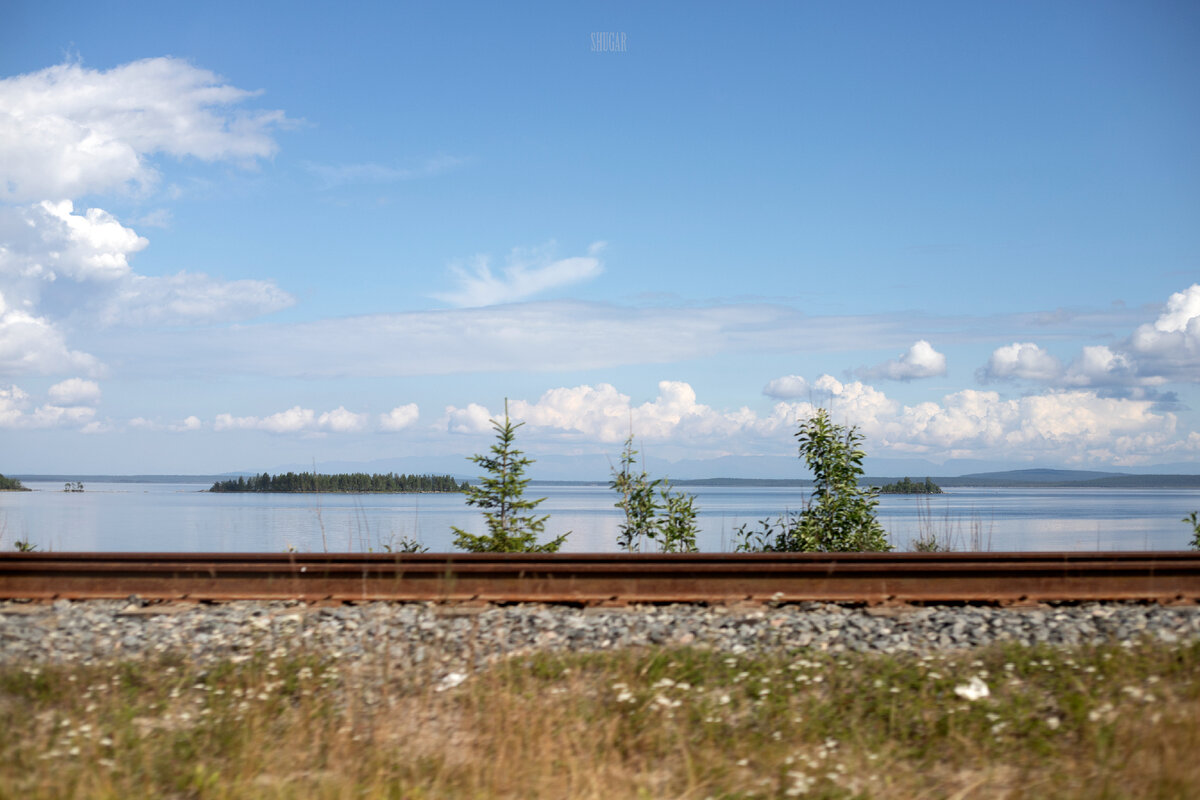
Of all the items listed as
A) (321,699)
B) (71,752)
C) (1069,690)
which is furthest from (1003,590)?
(71,752)

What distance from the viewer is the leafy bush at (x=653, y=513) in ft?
44.1

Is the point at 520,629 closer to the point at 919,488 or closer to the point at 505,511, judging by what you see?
the point at 505,511

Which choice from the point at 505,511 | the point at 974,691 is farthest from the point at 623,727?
the point at 505,511

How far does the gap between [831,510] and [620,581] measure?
5.92 meters

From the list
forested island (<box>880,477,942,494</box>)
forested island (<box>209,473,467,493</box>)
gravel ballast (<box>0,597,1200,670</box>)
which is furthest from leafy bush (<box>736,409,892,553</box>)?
forested island (<box>209,473,467,493</box>)

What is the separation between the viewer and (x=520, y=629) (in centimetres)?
764

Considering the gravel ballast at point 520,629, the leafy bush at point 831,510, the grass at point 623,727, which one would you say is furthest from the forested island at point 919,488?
the grass at point 623,727

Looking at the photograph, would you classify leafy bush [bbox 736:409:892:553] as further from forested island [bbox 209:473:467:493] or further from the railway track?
forested island [bbox 209:473:467:493]

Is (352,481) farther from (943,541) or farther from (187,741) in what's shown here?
(187,741)

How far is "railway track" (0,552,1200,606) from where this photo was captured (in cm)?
864

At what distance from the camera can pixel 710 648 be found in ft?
22.2

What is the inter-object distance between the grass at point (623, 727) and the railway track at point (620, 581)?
192cm

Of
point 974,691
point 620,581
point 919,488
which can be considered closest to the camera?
point 974,691

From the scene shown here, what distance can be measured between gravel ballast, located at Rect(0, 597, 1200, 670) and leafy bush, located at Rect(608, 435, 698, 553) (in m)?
4.92
